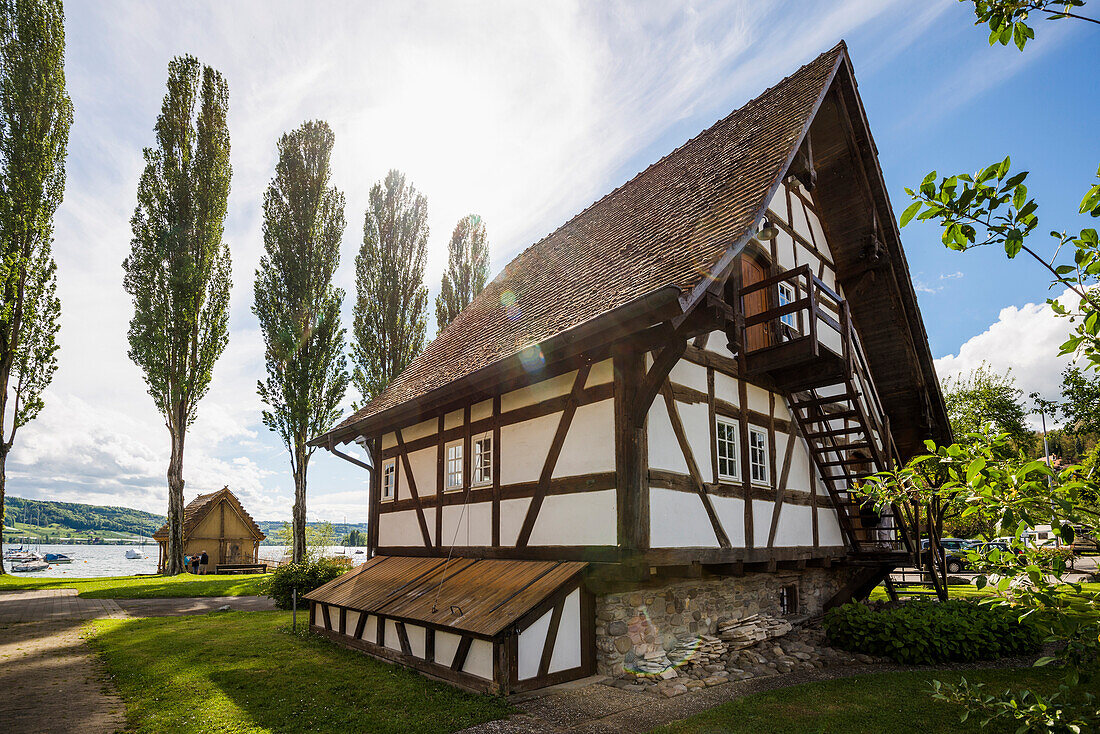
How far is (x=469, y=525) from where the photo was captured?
34.3 feet

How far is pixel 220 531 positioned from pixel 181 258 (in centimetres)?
1624

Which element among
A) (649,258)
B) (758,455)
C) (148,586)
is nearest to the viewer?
(649,258)

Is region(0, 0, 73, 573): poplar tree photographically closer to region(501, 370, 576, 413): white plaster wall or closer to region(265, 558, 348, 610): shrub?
region(265, 558, 348, 610): shrub

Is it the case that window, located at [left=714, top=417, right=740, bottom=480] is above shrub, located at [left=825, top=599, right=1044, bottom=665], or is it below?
above

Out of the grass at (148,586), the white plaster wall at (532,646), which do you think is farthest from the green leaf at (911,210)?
the grass at (148,586)

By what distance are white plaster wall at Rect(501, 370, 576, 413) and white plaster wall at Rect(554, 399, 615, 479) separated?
474 mm

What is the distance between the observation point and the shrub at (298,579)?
15.3 meters

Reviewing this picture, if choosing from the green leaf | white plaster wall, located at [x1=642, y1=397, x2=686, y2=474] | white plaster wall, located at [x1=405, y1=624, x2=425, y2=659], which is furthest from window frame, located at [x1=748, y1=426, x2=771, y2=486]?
the green leaf

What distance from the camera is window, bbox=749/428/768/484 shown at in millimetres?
9992

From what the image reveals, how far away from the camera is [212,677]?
8.53 metres

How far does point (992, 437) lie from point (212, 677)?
9366 mm

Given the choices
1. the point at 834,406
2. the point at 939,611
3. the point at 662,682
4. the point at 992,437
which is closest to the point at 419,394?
the point at 662,682

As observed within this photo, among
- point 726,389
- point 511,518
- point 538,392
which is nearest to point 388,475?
point 511,518

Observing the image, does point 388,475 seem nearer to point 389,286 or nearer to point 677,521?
point 677,521
